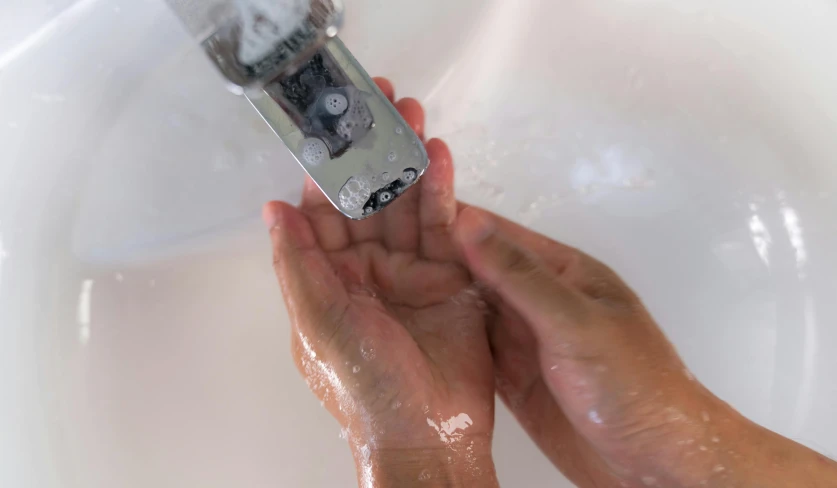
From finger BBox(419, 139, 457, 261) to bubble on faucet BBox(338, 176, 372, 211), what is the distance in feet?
0.27

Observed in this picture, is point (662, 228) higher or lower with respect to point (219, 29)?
lower

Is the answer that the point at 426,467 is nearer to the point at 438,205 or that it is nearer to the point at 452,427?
the point at 452,427

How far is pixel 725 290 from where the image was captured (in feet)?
2.48

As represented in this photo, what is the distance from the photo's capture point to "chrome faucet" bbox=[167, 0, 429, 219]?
0.47 m

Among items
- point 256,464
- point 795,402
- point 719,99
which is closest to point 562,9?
point 719,99

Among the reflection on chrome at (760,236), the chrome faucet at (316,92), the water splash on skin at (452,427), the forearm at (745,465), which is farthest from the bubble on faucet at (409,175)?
the reflection on chrome at (760,236)

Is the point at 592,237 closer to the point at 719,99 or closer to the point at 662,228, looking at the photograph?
the point at 662,228

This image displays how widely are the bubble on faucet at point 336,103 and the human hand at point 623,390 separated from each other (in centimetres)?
17

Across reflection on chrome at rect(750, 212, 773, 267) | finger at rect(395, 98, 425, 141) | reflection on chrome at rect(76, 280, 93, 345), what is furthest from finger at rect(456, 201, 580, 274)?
reflection on chrome at rect(76, 280, 93, 345)

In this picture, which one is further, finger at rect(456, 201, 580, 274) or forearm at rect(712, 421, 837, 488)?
finger at rect(456, 201, 580, 274)

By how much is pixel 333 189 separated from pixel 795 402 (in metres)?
0.68

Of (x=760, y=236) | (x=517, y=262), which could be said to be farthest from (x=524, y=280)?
(x=760, y=236)

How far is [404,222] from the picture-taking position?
0.60m

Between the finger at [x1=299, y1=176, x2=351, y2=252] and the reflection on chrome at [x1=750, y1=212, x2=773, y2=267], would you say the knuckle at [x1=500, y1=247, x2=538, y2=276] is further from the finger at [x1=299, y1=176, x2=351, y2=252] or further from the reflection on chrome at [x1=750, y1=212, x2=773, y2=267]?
the reflection on chrome at [x1=750, y1=212, x2=773, y2=267]
